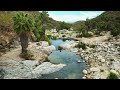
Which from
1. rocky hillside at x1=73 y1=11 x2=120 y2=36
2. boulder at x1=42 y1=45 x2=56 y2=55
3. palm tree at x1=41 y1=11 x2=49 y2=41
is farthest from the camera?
rocky hillside at x1=73 y1=11 x2=120 y2=36

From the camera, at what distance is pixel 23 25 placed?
55.7ft

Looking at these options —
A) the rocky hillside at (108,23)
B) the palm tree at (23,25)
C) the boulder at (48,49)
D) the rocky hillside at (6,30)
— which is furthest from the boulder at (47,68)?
the rocky hillside at (108,23)

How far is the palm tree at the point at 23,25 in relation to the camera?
1694 cm

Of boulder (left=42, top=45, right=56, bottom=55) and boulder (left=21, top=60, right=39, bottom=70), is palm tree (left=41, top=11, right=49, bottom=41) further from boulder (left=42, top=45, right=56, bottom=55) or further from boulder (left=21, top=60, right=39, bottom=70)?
boulder (left=21, top=60, right=39, bottom=70)

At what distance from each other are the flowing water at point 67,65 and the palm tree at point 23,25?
268cm

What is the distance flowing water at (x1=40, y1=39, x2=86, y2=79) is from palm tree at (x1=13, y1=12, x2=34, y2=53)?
8.78ft

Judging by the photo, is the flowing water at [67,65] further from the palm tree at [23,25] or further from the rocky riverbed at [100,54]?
the palm tree at [23,25]

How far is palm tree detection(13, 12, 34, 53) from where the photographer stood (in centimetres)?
1694

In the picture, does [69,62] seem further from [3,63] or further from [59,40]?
[59,40]

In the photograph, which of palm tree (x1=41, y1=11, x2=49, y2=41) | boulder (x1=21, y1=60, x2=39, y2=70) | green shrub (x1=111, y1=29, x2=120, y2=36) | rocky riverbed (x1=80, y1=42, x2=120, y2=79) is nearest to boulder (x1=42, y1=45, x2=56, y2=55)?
palm tree (x1=41, y1=11, x2=49, y2=41)

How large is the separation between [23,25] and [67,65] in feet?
13.5

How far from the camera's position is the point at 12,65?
52.5 ft
